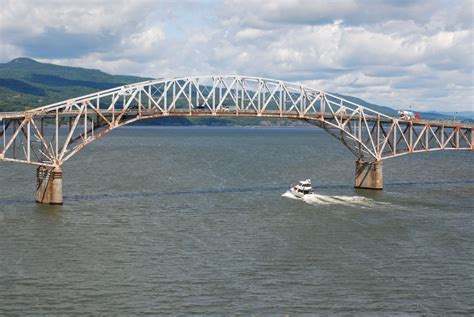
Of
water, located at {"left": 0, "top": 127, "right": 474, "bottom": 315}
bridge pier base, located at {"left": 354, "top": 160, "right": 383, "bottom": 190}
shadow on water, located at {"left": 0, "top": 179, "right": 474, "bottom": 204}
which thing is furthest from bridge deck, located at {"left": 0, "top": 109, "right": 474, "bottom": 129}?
water, located at {"left": 0, "top": 127, "right": 474, "bottom": 315}

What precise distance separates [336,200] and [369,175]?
17234 mm

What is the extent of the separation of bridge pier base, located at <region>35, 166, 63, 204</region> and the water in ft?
4.73

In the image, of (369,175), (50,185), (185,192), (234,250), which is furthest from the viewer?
(369,175)

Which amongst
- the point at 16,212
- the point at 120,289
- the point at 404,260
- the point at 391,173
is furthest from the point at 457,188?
the point at 120,289

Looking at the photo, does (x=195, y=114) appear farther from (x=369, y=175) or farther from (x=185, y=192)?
(x=369, y=175)

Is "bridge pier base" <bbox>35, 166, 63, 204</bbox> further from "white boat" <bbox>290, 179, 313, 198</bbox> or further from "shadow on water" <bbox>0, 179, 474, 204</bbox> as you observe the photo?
"white boat" <bbox>290, 179, 313, 198</bbox>

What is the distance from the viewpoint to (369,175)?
124 m

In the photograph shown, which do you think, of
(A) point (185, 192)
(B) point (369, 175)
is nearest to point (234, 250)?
(A) point (185, 192)

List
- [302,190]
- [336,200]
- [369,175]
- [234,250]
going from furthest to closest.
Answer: [369,175]
[302,190]
[336,200]
[234,250]

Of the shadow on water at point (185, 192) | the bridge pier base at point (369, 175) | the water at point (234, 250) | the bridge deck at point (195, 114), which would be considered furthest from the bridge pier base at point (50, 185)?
the bridge pier base at point (369, 175)

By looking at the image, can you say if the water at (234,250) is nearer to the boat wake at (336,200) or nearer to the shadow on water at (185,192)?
the boat wake at (336,200)

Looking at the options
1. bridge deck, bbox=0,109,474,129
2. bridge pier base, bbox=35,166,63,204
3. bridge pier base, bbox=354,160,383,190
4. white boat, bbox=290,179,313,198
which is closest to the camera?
bridge pier base, bbox=35,166,63,204

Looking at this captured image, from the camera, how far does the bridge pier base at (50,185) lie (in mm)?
95531

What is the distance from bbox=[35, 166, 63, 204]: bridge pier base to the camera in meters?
95.5
